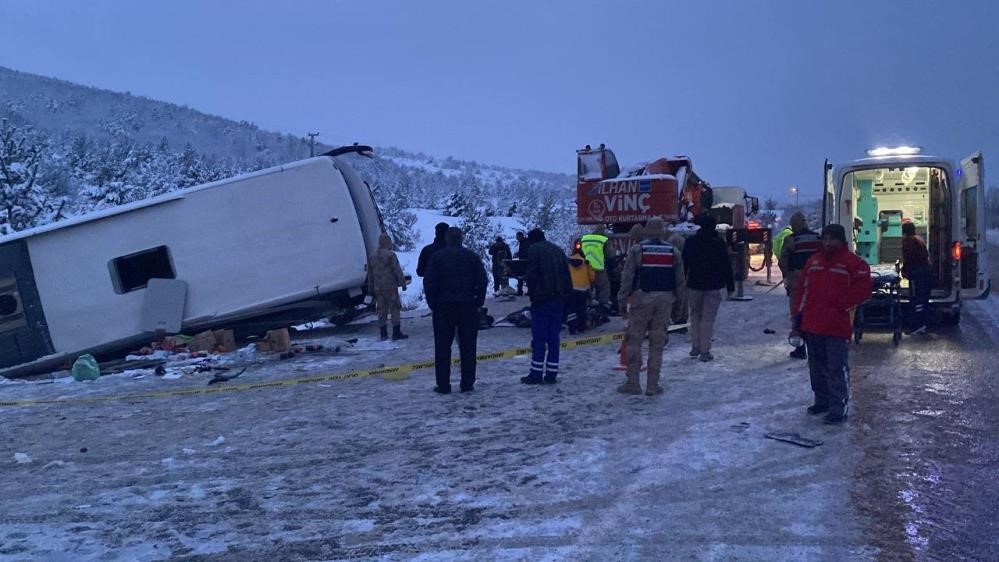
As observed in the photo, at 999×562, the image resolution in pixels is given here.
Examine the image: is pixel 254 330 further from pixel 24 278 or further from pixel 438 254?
pixel 438 254

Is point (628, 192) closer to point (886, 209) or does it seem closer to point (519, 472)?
point (886, 209)

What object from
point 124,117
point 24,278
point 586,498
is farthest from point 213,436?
point 124,117

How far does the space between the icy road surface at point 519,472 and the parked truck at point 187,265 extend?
378cm

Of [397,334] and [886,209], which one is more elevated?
[886,209]

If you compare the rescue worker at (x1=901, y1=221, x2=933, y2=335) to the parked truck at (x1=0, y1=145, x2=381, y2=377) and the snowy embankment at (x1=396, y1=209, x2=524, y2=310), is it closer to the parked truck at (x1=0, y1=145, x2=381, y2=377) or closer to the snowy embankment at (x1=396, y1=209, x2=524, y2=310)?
the parked truck at (x1=0, y1=145, x2=381, y2=377)

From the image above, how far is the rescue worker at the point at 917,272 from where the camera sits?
1065cm

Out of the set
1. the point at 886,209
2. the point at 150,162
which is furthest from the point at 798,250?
the point at 150,162

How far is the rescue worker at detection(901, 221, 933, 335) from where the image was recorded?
10648 mm

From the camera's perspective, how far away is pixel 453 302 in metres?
7.98

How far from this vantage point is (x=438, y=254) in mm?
8102

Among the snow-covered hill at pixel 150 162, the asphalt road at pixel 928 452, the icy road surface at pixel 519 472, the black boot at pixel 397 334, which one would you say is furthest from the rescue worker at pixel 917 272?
the snow-covered hill at pixel 150 162

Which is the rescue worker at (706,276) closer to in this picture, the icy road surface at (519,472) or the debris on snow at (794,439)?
the icy road surface at (519,472)

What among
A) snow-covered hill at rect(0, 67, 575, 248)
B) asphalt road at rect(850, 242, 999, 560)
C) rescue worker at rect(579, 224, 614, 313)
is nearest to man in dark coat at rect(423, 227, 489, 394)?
asphalt road at rect(850, 242, 999, 560)

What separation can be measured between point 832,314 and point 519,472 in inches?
121
